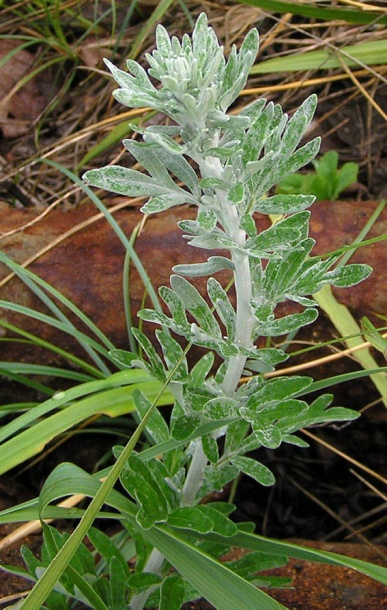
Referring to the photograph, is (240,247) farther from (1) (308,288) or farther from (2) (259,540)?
(2) (259,540)

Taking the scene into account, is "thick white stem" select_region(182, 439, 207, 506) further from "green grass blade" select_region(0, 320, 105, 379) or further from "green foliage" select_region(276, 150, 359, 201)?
Result: "green foliage" select_region(276, 150, 359, 201)

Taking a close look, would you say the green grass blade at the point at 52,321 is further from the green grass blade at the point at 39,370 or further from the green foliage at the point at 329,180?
the green foliage at the point at 329,180

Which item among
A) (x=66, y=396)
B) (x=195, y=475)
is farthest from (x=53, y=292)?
(x=195, y=475)

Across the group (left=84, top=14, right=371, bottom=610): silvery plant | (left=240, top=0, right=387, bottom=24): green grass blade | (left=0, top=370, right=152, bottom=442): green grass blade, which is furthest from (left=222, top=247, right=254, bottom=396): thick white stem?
(left=240, top=0, right=387, bottom=24): green grass blade

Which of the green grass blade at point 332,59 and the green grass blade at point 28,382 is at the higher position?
the green grass blade at point 332,59

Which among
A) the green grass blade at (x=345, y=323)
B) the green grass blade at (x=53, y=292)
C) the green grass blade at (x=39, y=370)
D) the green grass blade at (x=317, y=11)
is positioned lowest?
the green grass blade at (x=345, y=323)

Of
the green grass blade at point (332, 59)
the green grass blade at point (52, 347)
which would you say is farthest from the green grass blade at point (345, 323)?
the green grass blade at point (332, 59)

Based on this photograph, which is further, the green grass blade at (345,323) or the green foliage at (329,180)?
the green foliage at (329,180)

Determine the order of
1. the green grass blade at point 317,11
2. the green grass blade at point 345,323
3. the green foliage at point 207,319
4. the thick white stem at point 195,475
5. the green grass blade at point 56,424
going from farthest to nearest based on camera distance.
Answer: the green grass blade at point 317,11, the green grass blade at point 345,323, the green grass blade at point 56,424, the thick white stem at point 195,475, the green foliage at point 207,319

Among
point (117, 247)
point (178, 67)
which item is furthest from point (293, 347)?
point (178, 67)
